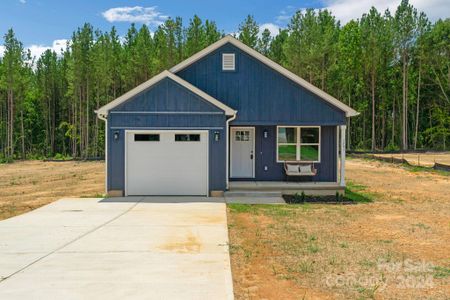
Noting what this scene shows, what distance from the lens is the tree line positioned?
39031 millimetres

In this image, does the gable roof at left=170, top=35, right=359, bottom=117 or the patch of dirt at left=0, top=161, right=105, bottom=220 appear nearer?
the patch of dirt at left=0, top=161, right=105, bottom=220

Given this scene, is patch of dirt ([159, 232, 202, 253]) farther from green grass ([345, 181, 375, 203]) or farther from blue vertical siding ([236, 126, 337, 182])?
blue vertical siding ([236, 126, 337, 182])

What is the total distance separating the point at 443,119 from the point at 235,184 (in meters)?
36.2

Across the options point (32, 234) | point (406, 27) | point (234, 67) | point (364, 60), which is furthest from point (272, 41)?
point (32, 234)

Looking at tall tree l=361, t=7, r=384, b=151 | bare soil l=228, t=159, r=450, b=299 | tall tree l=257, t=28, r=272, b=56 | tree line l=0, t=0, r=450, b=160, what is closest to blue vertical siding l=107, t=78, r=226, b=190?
bare soil l=228, t=159, r=450, b=299

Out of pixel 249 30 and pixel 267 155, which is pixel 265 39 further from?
pixel 267 155

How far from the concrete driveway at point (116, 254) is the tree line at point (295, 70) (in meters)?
29.8

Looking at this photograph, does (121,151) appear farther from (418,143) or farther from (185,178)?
(418,143)

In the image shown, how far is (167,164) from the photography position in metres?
14.0

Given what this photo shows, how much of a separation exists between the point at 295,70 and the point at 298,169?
1064 inches

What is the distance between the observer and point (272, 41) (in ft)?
161

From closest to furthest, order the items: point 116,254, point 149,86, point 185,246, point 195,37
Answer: point 116,254
point 185,246
point 149,86
point 195,37

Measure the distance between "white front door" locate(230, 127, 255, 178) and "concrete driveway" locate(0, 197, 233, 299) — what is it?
4615mm

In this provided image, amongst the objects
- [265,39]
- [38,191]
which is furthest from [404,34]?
[38,191]
